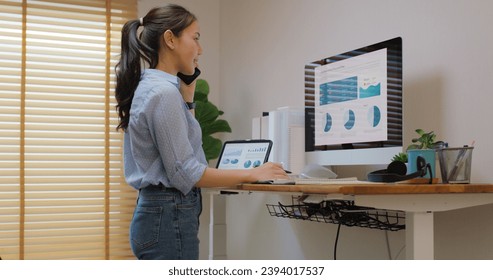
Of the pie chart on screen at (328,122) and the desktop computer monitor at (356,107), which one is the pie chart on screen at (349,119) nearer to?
the desktop computer monitor at (356,107)

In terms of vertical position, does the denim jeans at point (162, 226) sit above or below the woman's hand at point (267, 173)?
below

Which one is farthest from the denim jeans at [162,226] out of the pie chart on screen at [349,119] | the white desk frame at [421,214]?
the pie chart on screen at [349,119]

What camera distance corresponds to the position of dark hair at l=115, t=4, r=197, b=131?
1.55m

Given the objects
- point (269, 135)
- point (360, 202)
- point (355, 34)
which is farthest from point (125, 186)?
point (360, 202)

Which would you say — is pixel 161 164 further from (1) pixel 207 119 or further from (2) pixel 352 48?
(1) pixel 207 119

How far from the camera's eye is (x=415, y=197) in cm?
175

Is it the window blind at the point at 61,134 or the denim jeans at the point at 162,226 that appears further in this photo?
the window blind at the point at 61,134

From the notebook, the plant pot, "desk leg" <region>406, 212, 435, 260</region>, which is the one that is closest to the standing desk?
"desk leg" <region>406, 212, 435, 260</region>

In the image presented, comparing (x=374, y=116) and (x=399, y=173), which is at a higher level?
(x=374, y=116)

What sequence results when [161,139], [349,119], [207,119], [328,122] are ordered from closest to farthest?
[161,139], [349,119], [328,122], [207,119]

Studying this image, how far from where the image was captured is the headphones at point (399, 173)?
183 cm

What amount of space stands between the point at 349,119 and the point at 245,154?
0.71m

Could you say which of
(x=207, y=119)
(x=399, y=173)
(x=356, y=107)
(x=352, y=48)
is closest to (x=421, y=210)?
(x=399, y=173)

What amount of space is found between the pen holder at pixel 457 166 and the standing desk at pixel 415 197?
8 centimetres
